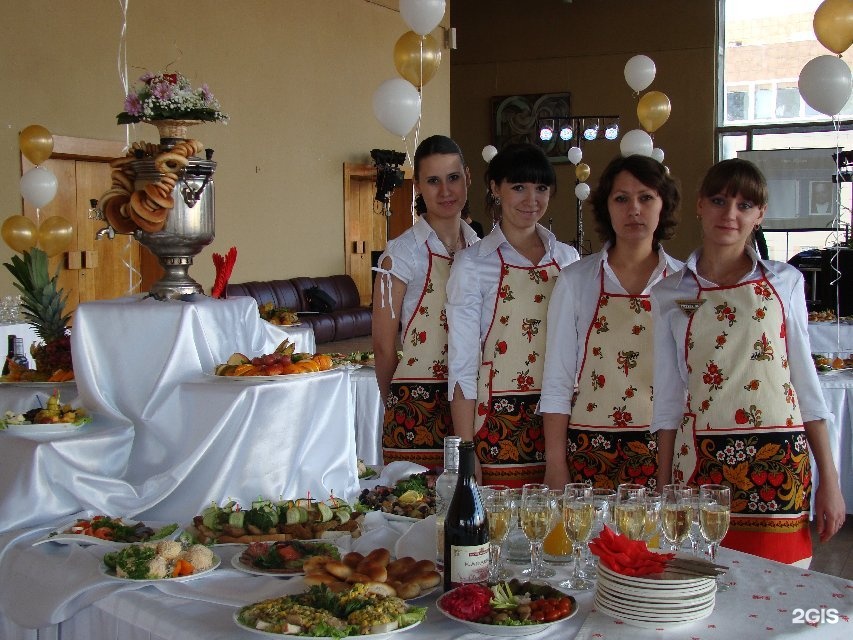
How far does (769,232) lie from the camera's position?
53.8 ft

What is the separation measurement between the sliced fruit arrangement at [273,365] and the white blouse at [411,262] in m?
0.49

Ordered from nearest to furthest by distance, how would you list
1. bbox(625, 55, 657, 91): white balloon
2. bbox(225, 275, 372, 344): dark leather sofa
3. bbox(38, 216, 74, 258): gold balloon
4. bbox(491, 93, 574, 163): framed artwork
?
bbox(38, 216, 74, 258): gold balloon
bbox(625, 55, 657, 91): white balloon
bbox(225, 275, 372, 344): dark leather sofa
bbox(491, 93, 574, 163): framed artwork

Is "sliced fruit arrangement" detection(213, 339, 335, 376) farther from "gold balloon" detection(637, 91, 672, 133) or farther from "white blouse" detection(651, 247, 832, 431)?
"gold balloon" detection(637, 91, 672, 133)

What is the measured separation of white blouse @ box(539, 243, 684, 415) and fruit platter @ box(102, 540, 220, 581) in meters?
1.00

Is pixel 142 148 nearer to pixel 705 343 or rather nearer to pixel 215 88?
pixel 705 343

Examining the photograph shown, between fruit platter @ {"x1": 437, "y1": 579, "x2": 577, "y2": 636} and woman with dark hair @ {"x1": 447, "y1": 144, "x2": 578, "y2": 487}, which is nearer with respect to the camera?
fruit platter @ {"x1": 437, "y1": 579, "x2": 577, "y2": 636}

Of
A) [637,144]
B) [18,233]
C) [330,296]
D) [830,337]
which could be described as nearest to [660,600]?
[830,337]

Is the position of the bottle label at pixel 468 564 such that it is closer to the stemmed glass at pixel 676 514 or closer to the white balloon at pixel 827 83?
the stemmed glass at pixel 676 514

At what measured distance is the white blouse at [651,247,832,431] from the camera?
7.41 ft

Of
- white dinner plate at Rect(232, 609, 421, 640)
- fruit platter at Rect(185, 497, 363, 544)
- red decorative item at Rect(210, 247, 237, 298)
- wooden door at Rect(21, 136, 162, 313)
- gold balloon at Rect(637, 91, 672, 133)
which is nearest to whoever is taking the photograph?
white dinner plate at Rect(232, 609, 421, 640)

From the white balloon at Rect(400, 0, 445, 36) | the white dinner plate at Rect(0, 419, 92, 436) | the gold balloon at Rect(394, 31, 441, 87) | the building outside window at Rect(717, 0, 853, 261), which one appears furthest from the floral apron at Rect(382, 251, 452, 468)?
the building outside window at Rect(717, 0, 853, 261)

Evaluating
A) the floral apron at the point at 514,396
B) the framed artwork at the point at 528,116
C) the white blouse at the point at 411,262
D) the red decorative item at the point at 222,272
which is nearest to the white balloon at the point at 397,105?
the red decorative item at the point at 222,272

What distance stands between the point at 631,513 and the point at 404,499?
731mm

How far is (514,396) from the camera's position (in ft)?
8.70
